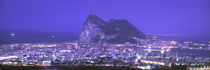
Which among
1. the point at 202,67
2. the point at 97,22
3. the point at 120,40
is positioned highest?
the point at 97,22

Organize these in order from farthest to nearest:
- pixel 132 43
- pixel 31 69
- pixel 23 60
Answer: pixel 132 43 → pixel 23 60 → pixel 31 69

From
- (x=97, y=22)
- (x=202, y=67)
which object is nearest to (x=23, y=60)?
(x=202, y=67)

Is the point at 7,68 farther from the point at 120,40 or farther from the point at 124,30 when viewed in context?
the point at 124,30

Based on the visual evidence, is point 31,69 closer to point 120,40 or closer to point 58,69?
point 58,69

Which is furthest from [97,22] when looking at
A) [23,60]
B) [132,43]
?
[23,60]

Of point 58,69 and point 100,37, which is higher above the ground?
point 100,37

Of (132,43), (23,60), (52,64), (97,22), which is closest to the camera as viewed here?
(52,64)

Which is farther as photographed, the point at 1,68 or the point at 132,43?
the point at 132,43
